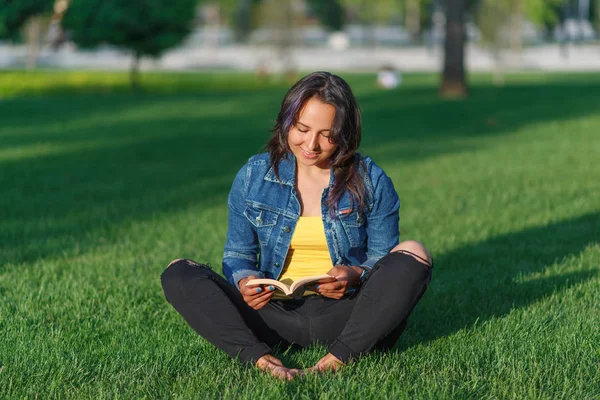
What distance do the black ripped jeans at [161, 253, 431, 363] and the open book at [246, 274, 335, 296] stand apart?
21cm

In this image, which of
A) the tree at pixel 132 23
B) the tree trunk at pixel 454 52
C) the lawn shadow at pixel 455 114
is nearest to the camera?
the lawn shadow at pixel 455 114

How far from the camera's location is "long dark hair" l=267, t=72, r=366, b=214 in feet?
13.1

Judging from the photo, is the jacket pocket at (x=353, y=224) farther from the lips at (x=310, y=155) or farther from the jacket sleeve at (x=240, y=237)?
the jacket sleeve at (x=240, y=237)

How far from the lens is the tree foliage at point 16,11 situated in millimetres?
28922

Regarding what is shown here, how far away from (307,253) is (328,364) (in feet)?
1.92

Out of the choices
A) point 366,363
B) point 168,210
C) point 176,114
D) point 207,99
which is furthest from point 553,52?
point 366,363

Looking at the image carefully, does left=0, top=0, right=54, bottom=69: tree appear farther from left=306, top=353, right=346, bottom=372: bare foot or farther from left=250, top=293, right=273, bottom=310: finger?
left=306, top=353, right=346, bottom=372: bare foot

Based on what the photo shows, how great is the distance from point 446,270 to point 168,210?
347cm

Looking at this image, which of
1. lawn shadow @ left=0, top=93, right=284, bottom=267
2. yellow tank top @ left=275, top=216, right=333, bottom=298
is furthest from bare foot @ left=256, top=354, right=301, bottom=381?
lawn shadow @ left=0, top=93, right=284, bottom=267

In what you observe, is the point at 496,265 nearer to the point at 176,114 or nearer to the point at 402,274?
the point at 402,274

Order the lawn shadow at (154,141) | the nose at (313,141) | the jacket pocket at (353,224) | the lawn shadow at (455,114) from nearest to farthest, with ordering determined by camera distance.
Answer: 1. the nose at (313,141)
2. the jacket pocket at (353,224)
3. the lawn shadow at (154,141)
4. the lawn shadow at (455,114)

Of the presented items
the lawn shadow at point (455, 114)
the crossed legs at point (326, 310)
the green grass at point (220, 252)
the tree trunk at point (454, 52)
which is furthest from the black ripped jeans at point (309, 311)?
the tree trunk at point (454, 52)

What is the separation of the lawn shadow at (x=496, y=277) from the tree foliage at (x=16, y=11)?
2432 cm

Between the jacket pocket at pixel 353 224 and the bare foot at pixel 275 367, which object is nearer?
the bare foot at pixel 275 367
